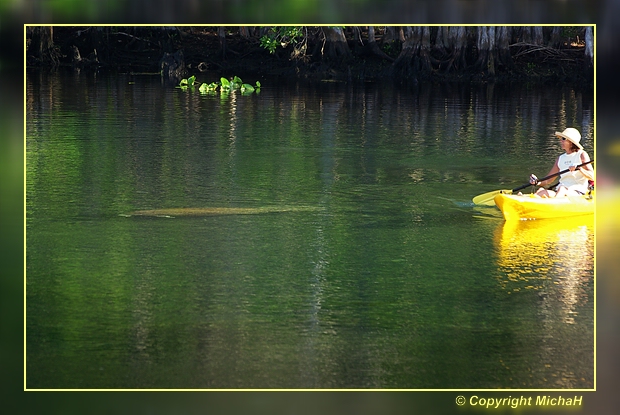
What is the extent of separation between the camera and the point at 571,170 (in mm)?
10516

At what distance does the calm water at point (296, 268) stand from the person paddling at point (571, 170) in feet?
1.46

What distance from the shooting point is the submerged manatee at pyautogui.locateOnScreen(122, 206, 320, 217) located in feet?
35.1

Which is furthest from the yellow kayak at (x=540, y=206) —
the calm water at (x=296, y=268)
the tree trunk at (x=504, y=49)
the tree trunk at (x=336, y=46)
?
the tree trunk at (x=336, y=46)

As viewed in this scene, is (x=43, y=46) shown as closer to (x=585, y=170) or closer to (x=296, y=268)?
(x=585, y=170)

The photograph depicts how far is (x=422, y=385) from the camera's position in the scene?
6.62 metres

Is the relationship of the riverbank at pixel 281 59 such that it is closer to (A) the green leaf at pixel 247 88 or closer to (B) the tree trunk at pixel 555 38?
(B) the tree trunk at pixel 555 38

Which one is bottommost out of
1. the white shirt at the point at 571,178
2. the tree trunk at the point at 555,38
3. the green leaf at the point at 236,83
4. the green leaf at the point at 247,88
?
the white shirt at the point at 571,178

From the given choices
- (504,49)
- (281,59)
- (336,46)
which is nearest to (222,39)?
(281,59)

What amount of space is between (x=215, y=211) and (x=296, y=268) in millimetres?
2286

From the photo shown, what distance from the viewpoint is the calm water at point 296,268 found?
270 inches

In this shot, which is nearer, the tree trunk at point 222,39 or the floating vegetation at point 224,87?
the floating vegetation at point 224,87

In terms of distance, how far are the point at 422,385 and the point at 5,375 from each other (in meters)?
2.41

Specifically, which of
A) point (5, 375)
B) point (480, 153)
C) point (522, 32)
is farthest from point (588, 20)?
point (522, 32)

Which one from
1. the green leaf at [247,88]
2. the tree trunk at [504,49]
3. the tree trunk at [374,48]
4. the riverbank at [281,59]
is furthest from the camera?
the tree trunk at [374,48]
